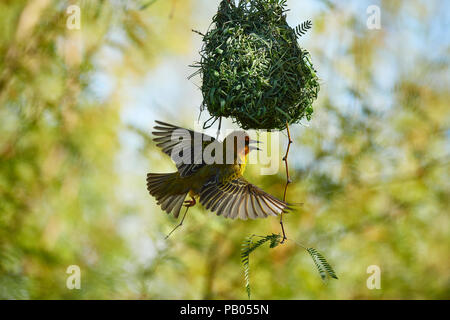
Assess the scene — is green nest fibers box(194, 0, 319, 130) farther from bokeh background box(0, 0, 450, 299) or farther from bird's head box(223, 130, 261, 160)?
bokeh background box(0, 0, 450, 299)

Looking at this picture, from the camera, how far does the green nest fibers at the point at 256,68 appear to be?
94.4 inches

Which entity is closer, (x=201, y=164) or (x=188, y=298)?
(x=201, y=164)

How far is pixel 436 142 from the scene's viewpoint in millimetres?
5105

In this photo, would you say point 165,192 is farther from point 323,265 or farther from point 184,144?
point 323,265

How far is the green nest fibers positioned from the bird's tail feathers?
0.44 metres

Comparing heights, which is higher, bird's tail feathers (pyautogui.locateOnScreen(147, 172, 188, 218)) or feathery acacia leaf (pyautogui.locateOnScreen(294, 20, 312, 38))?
feathery acacia leaf (pyautogui.locateOnScreen(294, 20, 312, 38))

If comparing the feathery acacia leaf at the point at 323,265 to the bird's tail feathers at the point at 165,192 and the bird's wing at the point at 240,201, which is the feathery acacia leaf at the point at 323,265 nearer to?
the bird's wing at the point at 240,201

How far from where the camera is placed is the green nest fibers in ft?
7.87

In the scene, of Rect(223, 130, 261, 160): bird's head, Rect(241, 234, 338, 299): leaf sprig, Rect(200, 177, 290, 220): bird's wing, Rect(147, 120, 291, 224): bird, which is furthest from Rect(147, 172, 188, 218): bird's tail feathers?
Rect(241, 234, 338, 299): leaf sprig
